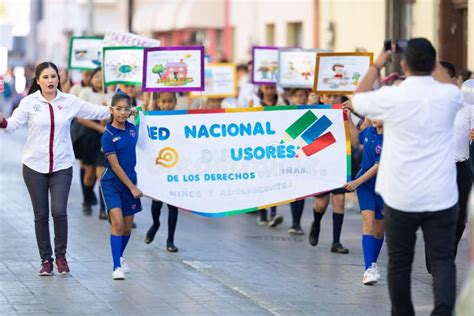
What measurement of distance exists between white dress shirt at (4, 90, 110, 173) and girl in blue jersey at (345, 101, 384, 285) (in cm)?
257

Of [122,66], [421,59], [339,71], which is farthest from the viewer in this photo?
[122,66]

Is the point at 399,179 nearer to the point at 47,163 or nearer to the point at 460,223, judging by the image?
the point at 460,223

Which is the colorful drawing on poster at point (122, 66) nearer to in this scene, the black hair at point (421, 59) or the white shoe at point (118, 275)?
the white shoe at point (118, 275)

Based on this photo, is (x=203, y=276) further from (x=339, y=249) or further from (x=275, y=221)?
(x=275, y=221)

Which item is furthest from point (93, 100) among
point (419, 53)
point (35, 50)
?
point (35, 50)

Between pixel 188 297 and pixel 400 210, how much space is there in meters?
2.82

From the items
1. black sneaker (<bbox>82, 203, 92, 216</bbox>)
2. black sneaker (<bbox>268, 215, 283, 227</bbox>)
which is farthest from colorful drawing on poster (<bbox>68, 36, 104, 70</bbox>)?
black sneaker (<bbox>268, 215, 283, 227</bbox>)

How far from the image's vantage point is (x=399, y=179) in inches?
313

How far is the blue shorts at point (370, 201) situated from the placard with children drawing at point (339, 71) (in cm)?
220

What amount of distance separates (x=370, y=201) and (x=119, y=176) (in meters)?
2.21

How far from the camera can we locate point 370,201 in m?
11.3

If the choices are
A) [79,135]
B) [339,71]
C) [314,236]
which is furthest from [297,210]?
[79,135]

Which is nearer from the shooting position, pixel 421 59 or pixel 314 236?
pixel 421 59

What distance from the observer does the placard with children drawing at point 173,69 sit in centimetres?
1377
